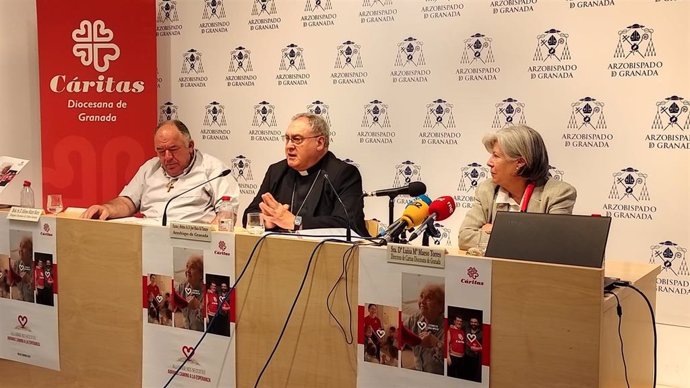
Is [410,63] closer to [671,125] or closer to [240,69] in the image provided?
[240,69]

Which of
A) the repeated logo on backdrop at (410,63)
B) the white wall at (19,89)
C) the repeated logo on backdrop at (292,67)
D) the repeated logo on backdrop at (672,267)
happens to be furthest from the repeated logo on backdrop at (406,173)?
the white wall at (19,89)

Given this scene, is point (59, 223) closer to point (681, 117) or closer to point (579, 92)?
point (579, 92)

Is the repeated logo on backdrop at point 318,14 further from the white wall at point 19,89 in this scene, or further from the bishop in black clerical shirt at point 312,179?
the bishop in black clerical shirt at point 312,179

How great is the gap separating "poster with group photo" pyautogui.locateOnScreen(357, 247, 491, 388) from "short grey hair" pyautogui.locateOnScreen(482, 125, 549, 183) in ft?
3.70

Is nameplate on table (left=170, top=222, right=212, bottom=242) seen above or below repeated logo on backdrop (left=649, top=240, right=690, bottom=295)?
above

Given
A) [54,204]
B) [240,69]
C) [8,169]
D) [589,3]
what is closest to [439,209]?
[54,204]

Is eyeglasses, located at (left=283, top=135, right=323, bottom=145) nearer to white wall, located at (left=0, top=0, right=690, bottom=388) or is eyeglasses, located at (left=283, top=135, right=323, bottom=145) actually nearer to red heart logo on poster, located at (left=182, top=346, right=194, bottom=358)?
white wall, located at (left=0, top=0, right=690, bottom=388)

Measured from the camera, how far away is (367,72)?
4.22 m

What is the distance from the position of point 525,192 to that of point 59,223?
1.79 meters

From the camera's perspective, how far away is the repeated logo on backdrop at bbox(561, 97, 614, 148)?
356cm

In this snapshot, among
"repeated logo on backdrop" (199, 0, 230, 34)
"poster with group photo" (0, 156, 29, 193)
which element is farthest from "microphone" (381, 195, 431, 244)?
"repeated logo on backdrop" (199, 0, 230, 34)

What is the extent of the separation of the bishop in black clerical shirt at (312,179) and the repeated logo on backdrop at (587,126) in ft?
3.67

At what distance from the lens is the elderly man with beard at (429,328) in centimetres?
190

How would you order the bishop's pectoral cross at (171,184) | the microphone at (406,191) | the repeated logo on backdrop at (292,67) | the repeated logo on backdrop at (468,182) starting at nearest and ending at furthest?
the microphone at (406,191), the bishop's pectoral cross at (171,184), the repeated logo on backdrop at (468,182), the repeated logo on backdrop at (292,67)
